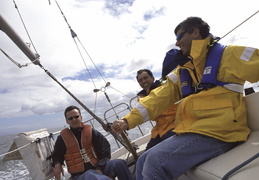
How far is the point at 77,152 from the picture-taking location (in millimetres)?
2578

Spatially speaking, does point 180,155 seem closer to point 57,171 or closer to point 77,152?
point 77,152

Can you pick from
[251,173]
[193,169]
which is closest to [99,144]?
[193,169]

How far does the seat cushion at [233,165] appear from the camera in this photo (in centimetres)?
97

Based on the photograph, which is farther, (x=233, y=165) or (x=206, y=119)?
(x=206, y=119)

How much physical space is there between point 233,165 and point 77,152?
6.69 feet

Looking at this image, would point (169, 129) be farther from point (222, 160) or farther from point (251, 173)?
point (251, 173)

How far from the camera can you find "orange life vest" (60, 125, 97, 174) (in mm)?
2504

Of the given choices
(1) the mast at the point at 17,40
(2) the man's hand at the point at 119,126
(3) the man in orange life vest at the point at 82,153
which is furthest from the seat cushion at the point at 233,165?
(1) the mast at the point at 17,40

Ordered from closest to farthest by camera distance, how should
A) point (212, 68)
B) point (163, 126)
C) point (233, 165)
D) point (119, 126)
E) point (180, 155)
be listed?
1. point (233, 165)
2. point (180, 155)
3. point (212, 68)
4. point (119, 126)
5. point (163, 126)

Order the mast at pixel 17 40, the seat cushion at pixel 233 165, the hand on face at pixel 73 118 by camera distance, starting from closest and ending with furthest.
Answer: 1. the seat cushion at pixel 233 165
2. the hand on face at pixel 73 118
3. the mast at pixel 17 40

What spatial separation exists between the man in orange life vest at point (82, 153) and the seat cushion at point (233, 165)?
4.49 feet

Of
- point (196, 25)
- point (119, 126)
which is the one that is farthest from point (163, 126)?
point (196, 25)

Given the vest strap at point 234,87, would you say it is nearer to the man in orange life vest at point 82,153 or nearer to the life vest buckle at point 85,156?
the man in orange life vest at point 82,153

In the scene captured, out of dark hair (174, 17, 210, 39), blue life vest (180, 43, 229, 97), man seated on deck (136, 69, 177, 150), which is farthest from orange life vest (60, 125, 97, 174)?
dark hair (174, 17, 210, 39)
